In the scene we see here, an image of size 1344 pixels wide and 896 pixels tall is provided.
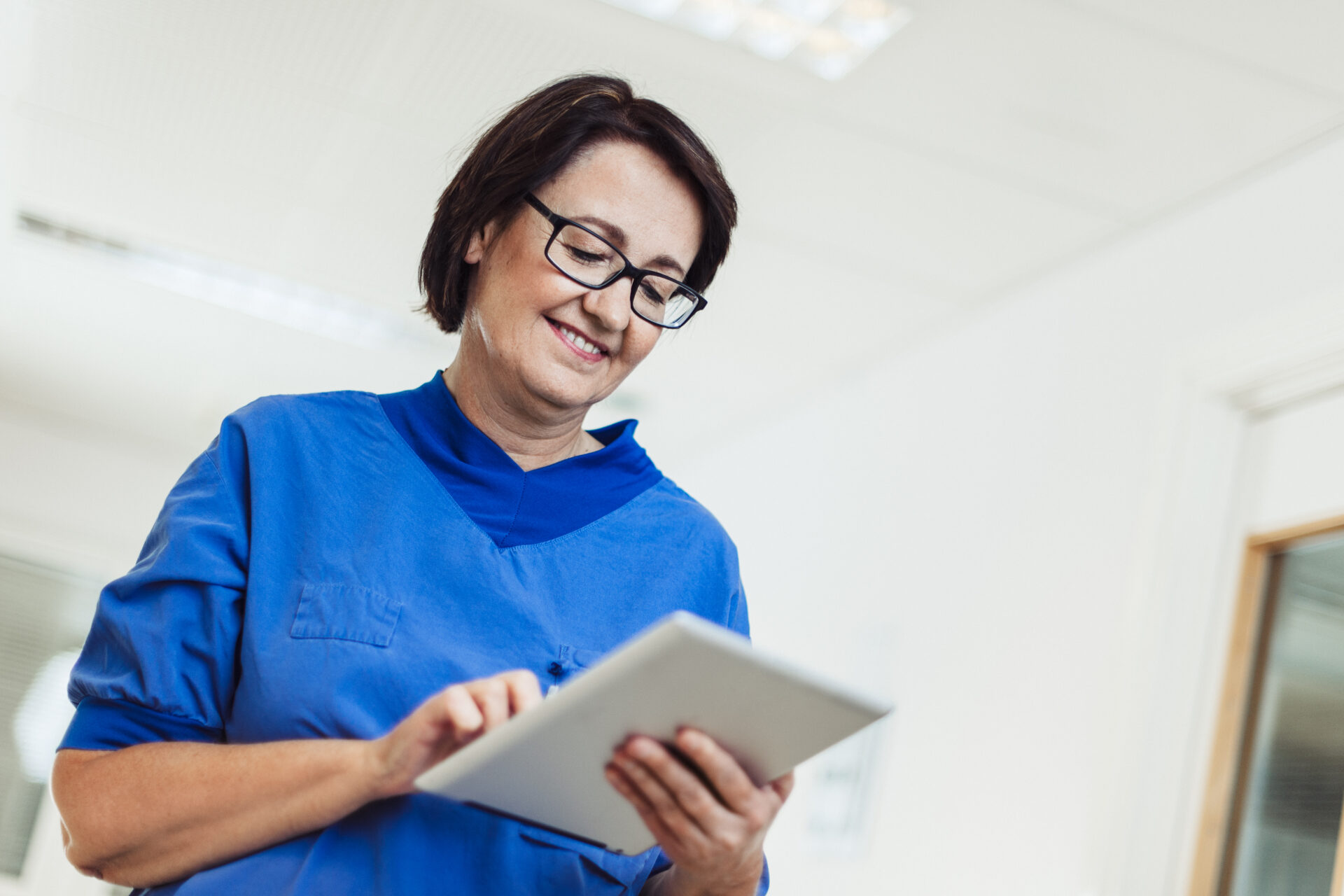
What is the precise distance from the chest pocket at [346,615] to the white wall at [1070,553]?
2.19 meters

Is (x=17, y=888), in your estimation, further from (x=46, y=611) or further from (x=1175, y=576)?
(x=1175, y=576)

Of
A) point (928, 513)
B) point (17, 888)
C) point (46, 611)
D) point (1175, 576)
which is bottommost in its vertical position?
point (17, 888)

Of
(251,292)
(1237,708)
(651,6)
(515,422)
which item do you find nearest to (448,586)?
(515,422)

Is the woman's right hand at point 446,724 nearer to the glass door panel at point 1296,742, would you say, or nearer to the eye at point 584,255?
the eye at point 584,255

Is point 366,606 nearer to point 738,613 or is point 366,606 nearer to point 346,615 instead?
point 346,615

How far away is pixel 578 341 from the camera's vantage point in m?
1.15

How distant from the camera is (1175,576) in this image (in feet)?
9.35

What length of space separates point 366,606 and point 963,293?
314 cm

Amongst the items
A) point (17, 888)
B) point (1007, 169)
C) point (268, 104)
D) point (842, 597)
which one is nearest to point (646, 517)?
point (1007, 169)

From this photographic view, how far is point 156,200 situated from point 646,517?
11.6ft

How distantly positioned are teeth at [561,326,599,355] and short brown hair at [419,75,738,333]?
0.43 ft

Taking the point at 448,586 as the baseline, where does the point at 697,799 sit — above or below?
below

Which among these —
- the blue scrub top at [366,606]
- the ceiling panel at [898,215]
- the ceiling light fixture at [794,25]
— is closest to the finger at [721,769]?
the blue scrub top at [366,606]

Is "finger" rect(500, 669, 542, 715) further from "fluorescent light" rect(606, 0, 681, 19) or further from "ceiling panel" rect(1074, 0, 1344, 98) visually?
"fluorescent light" rect(606, 0, 681, 19)
